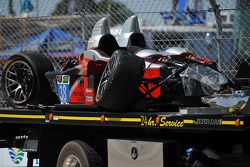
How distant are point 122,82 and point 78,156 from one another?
4.31ft

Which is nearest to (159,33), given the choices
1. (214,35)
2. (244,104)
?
(214,35)

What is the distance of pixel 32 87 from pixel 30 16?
3.62 meters

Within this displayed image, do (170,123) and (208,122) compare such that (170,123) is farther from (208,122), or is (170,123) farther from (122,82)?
(122,82)

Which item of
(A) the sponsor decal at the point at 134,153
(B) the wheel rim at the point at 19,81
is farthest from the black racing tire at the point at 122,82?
(B) the wheel rim at the point at 19,81

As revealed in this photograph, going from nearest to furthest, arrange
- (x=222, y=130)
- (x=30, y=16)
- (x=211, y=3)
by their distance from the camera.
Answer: (x=222, y=130), (x=211, y=3), (x=30, y=16)

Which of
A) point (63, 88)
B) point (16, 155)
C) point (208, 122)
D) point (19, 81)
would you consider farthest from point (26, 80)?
point (208, 122)

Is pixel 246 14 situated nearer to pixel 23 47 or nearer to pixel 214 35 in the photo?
pixel 214 35

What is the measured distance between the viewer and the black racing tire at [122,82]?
753 centimetres

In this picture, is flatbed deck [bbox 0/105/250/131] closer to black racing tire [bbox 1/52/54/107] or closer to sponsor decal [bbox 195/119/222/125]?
sponsor decal [bbox 195/119/222/125]

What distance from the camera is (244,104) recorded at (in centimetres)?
669

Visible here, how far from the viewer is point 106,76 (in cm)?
780

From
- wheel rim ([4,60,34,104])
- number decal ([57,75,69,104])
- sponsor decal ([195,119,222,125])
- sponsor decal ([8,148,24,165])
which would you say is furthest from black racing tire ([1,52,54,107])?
sponsor decal ([195,119,222,125])

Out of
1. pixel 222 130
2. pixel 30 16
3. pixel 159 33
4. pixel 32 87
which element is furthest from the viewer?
pixel 30 16

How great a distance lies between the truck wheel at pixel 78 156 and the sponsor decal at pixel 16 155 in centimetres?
305
